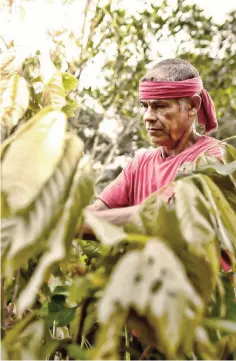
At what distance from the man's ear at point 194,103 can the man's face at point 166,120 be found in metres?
0.02

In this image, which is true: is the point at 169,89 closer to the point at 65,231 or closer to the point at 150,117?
the point at 150,117

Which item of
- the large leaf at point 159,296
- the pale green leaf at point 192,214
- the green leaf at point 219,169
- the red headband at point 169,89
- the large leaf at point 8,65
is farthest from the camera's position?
the red headband at point 169,89

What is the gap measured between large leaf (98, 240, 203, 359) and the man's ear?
110 cm

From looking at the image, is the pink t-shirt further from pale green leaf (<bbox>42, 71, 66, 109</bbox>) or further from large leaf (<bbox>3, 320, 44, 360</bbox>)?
large leaf (<bbox>3, 320, 44, 360</bbox>)

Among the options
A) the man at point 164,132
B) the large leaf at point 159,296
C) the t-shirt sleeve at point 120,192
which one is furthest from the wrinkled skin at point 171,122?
the large leaf at point 159,296

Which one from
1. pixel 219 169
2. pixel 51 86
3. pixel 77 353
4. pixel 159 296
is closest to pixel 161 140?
pixel 51 86

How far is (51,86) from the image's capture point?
2.77 feet

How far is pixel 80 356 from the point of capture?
621mm

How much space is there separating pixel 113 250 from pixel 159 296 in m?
0.22

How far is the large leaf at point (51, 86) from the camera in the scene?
83 centimetres

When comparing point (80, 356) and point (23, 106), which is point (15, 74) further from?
point (80, 356)

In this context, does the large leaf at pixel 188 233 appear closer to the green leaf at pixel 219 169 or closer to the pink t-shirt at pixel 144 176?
the green leaf at pixel 219 169

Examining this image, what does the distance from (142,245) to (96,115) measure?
19.9ft

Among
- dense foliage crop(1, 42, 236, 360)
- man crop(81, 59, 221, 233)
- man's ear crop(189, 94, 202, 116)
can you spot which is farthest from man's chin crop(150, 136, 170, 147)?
dense foliage crop(1, 42, 236, 360)
